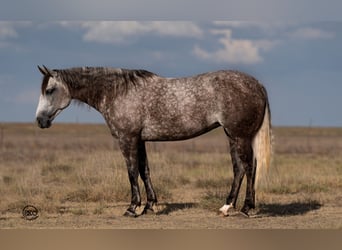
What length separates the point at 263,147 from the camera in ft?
31.7

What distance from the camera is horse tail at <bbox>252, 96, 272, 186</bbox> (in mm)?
9648

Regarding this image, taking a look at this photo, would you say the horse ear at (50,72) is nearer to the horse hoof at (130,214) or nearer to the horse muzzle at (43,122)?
the horse muzzle at (43,122)

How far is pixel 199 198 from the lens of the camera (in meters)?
12.5

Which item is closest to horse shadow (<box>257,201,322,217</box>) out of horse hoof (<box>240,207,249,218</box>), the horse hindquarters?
horse hoof (<box>240,207,249,218</box>)

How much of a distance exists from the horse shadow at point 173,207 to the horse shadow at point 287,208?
1.38 meters

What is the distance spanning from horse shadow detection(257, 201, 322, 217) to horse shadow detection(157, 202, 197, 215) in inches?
54.2

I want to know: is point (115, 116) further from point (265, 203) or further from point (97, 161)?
point (97, 161)

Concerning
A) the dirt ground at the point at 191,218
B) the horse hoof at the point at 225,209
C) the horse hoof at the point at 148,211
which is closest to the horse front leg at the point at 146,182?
the horse hoof at the point at 148,211

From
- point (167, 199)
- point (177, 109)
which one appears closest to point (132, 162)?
point (177, 109)

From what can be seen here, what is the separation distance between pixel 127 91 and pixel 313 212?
399 cm

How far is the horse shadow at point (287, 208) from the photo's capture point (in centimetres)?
1026

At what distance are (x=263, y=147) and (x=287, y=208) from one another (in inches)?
72.2

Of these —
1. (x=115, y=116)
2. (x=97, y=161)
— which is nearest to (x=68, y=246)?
(x=115, y=116)

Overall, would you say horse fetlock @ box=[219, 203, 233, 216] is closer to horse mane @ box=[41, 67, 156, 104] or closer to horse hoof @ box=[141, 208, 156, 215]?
horse hoof @ box=[141, 208, 156, 215]
